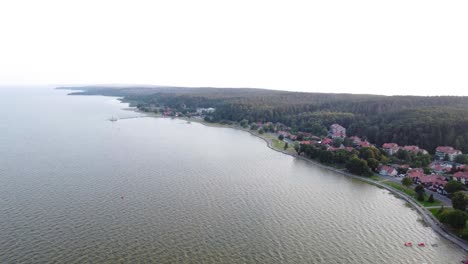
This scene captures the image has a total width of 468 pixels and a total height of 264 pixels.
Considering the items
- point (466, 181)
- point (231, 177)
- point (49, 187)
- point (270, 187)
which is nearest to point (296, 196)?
point (270, 187)

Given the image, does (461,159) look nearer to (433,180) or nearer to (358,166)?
(433,180)

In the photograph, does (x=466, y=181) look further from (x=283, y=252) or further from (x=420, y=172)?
(x=283, y=252)

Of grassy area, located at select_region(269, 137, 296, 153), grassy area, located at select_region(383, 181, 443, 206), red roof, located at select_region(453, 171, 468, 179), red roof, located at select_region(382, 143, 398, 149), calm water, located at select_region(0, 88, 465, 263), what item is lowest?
grassy area, located at select_region(269, 137, 296, 153)

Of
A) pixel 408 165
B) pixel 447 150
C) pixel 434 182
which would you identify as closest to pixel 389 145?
pixel 447 150

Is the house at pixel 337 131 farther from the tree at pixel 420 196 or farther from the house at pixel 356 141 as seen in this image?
the tree at pixel 420 196

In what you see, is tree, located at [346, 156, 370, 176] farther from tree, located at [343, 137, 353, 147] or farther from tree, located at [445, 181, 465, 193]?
tree, located at [343, 137, 353, 147]

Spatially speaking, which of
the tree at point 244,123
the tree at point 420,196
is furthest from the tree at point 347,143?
the tree at point 244,123

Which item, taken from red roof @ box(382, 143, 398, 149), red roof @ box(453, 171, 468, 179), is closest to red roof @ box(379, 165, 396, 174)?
red roof @ box(453, 171, 468, 179)
